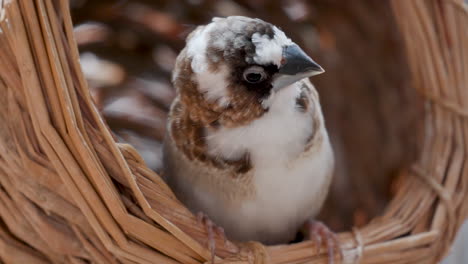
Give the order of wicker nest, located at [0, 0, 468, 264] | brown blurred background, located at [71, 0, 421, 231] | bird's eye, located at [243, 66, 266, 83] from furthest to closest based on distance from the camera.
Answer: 1. brown blurred background, located at [71, 0, 421, 231]
2. bird's eye, located at [243, 66, 266, 83]
3. wicker nest, located at [0, 0, 468, 264]

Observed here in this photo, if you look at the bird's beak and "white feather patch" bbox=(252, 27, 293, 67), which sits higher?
"white feather patch" bbox=(252, 27, 293, 67)

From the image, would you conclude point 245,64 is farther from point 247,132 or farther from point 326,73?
point 326,73

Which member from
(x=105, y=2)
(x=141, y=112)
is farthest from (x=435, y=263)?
(x=105, y=2)

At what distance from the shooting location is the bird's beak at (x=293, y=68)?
2.55 ft

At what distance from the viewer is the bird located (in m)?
0.78

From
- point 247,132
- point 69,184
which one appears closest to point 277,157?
point 247,132

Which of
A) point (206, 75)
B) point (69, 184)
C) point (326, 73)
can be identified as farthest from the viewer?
point (326, 73)

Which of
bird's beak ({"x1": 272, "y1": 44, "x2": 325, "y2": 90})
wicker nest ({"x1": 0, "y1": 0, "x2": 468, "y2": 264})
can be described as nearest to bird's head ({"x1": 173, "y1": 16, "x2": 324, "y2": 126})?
bird's beak ({"x1": 272, "y1": 44, "x2": 325, "y2": 90})

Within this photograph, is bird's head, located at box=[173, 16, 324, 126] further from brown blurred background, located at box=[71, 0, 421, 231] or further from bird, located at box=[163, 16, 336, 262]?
brown blurred background, located at box=[71, 0, 421, 231]

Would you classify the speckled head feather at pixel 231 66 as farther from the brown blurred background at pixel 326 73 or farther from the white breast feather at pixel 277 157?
the brown blurred background at pixel 326 73

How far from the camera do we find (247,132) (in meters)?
0.83

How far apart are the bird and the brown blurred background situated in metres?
0.38

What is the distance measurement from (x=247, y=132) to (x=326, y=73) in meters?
0.57

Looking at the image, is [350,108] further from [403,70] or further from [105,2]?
[105,2]
